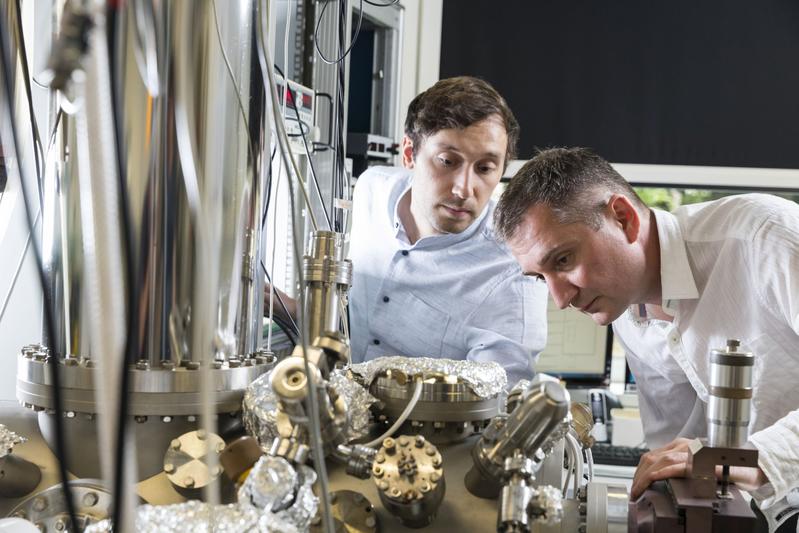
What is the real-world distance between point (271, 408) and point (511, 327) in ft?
3.66

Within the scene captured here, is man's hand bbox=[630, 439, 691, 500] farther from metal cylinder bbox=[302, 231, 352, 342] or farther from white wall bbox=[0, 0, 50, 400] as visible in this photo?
white wall bbox=[0, 0, 50, 400]

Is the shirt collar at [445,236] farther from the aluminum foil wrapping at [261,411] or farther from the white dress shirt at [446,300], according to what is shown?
the aluminum foil wrapping at [261,411]

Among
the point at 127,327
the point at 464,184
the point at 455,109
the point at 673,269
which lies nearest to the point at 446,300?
the point at 464,184

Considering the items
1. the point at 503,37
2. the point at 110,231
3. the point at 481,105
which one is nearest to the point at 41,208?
the point at 110,231

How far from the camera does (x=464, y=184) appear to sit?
6.37 ft

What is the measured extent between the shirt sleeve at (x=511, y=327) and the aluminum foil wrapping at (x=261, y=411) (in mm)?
926

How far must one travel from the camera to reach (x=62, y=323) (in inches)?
33.7

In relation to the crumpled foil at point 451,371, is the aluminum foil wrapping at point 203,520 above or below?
below

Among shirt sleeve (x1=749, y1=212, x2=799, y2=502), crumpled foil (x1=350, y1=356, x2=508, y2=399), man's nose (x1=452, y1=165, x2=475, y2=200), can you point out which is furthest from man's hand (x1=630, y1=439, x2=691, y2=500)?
man's nose (x1=452, y1=165, x2=475, y2=200)

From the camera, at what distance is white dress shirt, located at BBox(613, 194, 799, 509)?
141cm

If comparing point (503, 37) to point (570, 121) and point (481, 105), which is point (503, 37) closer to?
point (570, 121)

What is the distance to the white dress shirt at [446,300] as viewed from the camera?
1.79 meters

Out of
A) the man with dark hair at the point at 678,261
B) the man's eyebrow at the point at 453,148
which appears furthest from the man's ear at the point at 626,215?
the man's eyebrow at the point at 453,148

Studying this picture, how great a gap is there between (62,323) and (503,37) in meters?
2.91
